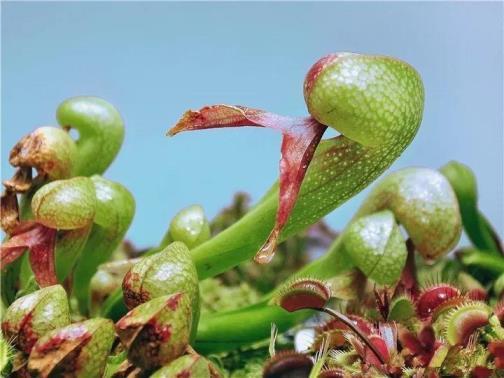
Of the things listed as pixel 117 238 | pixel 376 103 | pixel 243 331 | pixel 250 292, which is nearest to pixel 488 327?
pixel 376 103

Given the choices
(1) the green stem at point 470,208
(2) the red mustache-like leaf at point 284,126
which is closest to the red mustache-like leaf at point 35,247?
(2) the red mustache-like leaf at point 284,126

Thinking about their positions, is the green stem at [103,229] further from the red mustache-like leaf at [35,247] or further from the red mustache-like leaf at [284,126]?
the red mustache-like leaf at [284,126]

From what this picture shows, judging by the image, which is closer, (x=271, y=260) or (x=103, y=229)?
(x=271, y=260)

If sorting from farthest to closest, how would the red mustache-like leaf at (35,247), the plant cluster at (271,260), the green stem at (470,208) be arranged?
the green stem at (470,208)
the red mustache-like leaf at (35,247)
the plant cluster at (271,260)

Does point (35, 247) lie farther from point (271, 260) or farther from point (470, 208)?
point (470, 208)

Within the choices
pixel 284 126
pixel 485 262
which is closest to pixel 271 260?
pixel 284 126

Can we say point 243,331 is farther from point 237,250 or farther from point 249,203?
point 249,203

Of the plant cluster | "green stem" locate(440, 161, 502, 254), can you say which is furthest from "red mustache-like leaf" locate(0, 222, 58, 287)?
"green stem" locate(440, 161, 502, 254)
